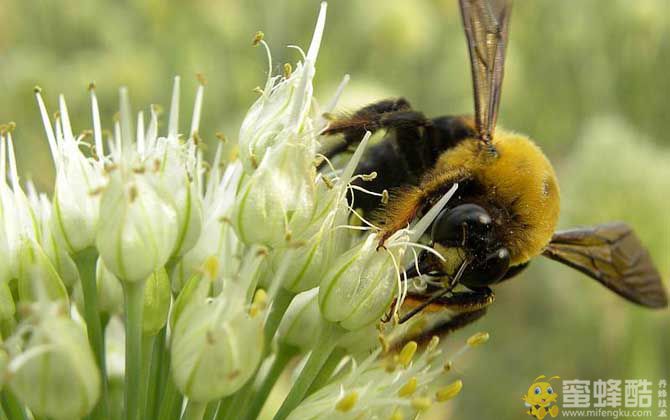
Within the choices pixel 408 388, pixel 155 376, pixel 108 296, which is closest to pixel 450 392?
pixel 408 388

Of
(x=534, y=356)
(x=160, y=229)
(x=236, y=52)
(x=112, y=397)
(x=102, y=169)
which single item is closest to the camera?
(x=160, y=229)

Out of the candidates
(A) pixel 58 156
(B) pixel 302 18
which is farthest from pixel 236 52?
(A) pixel 58 156

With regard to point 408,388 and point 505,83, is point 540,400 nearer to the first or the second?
point 408,388

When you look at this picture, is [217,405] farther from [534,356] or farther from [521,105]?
[521,105]

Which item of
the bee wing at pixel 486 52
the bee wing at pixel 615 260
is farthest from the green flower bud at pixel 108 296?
the bee wing at pixel 615 260

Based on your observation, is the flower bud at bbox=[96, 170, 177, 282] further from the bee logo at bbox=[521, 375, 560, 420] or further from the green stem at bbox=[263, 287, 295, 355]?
the bee logo at bbox=[521, 375, 560, 420]

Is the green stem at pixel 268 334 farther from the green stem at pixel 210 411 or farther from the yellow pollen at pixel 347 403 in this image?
the yellow pollen at pixel 347 403
